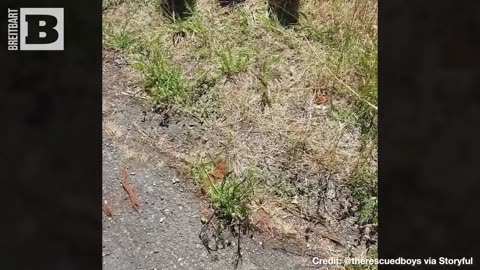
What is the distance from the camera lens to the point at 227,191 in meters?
1.33

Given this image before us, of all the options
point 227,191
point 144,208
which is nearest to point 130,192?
point 144,208

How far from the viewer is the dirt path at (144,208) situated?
132 centimetres

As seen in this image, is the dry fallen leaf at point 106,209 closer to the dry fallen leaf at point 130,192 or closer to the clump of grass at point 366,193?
the dry fallen leaf at point 130,192

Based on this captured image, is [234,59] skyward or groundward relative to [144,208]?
skyward

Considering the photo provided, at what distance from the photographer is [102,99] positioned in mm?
1341
